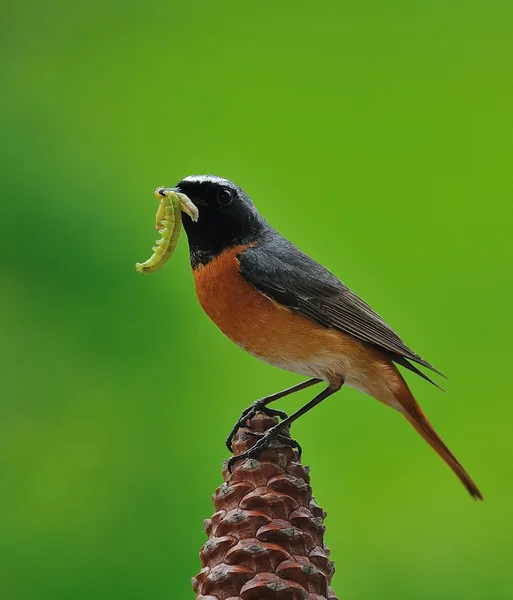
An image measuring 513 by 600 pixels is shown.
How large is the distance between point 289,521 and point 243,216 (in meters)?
0.95

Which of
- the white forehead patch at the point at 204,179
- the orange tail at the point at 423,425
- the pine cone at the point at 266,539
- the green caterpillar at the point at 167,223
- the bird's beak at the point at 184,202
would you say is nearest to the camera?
the pine cone at the point at 266,539

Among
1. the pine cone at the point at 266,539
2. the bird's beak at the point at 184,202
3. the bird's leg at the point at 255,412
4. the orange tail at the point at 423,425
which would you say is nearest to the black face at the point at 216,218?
the bird's beak at the point at 184,202

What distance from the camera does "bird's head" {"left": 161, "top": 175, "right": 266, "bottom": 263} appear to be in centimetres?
197

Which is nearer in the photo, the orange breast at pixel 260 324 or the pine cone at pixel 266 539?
the pine cone at pixel 266 539

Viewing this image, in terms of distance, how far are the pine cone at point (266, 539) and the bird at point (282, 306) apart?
1.96 ft

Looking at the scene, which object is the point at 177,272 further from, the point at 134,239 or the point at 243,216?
the point at 243,216

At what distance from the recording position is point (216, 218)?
2.04 meters

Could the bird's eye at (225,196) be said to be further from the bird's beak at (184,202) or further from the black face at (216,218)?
the bird's beak at (184,202)

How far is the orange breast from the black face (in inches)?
1.3

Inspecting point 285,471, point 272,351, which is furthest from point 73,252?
point 285,471

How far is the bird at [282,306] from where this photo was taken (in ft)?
6.52

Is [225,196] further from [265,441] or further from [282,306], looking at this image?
[265,441]

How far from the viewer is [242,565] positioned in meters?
1.20

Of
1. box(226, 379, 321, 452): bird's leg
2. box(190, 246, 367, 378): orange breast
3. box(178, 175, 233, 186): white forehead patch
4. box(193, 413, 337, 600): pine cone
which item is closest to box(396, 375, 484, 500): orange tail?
box(190, 246, 367, 378): orange breast
